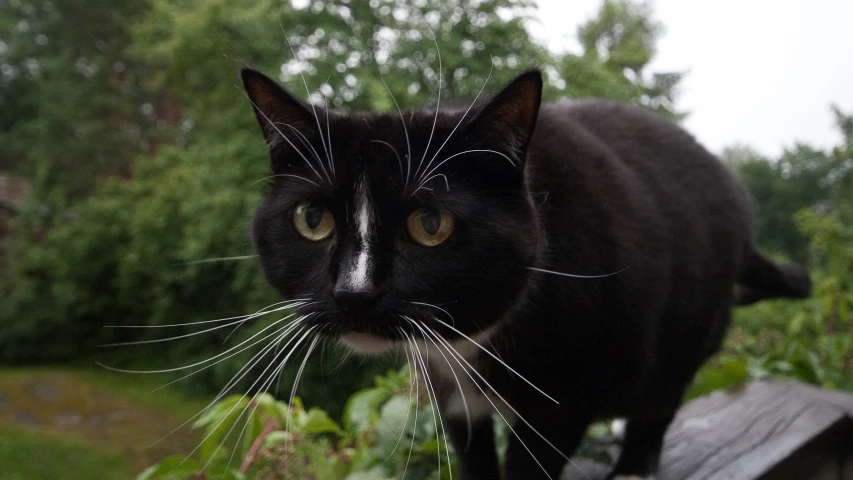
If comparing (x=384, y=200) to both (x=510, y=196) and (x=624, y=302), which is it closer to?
(x=510, y=196)

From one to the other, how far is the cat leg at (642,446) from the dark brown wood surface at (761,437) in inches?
1.3

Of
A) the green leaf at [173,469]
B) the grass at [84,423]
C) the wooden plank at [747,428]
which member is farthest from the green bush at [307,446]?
the grass at [84,423]

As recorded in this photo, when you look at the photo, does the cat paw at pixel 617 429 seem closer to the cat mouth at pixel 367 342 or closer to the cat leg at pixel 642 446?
the cat leg at pixel 642 446

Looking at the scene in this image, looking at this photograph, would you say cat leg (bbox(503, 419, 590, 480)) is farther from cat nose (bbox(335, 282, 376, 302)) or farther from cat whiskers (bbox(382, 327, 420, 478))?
cat nose (bbox(335, 282, 376, 302))

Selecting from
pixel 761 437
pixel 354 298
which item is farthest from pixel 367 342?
pixel 761 437

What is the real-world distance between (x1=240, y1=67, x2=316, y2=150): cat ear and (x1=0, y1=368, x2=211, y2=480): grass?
102cm

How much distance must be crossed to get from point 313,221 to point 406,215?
14 cm

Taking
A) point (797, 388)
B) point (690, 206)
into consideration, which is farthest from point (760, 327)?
point (690, 206)

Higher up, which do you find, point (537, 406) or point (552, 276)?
point (552, 276)

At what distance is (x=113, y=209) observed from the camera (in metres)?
4.23

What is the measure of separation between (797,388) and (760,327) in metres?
1.08

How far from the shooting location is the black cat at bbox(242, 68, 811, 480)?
0.73m

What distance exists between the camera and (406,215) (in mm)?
740

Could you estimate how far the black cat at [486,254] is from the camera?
2.39ft
